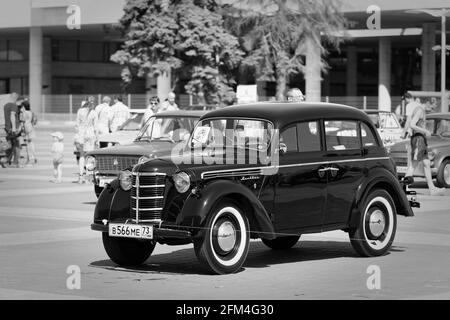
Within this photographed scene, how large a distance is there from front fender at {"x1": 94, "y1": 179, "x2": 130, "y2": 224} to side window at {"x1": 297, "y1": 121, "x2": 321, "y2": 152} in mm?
1936

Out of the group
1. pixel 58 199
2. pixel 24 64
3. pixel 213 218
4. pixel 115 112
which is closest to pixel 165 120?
pixel 58 199

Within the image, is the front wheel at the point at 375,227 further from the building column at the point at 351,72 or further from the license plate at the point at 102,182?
the building column at the point at 351,72

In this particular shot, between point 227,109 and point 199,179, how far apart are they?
5.17 feet

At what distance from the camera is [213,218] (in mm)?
10211

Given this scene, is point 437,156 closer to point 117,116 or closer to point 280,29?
point 117,116

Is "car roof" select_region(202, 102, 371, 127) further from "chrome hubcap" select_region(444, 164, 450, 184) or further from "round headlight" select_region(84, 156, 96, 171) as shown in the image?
"chrome hubcap" select_region(444, 164, 450, 184)

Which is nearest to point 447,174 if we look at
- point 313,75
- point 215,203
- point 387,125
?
point 387,125

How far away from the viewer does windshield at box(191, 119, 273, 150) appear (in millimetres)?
11172

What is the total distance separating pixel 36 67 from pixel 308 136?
58.2 m

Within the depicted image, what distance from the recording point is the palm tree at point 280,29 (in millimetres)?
42781

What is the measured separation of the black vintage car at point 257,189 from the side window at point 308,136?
0.01 meters

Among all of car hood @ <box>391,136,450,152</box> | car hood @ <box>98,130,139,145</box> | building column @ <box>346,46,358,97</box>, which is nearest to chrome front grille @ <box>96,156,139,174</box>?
car hood @ <box>98,130,139,145</box>
